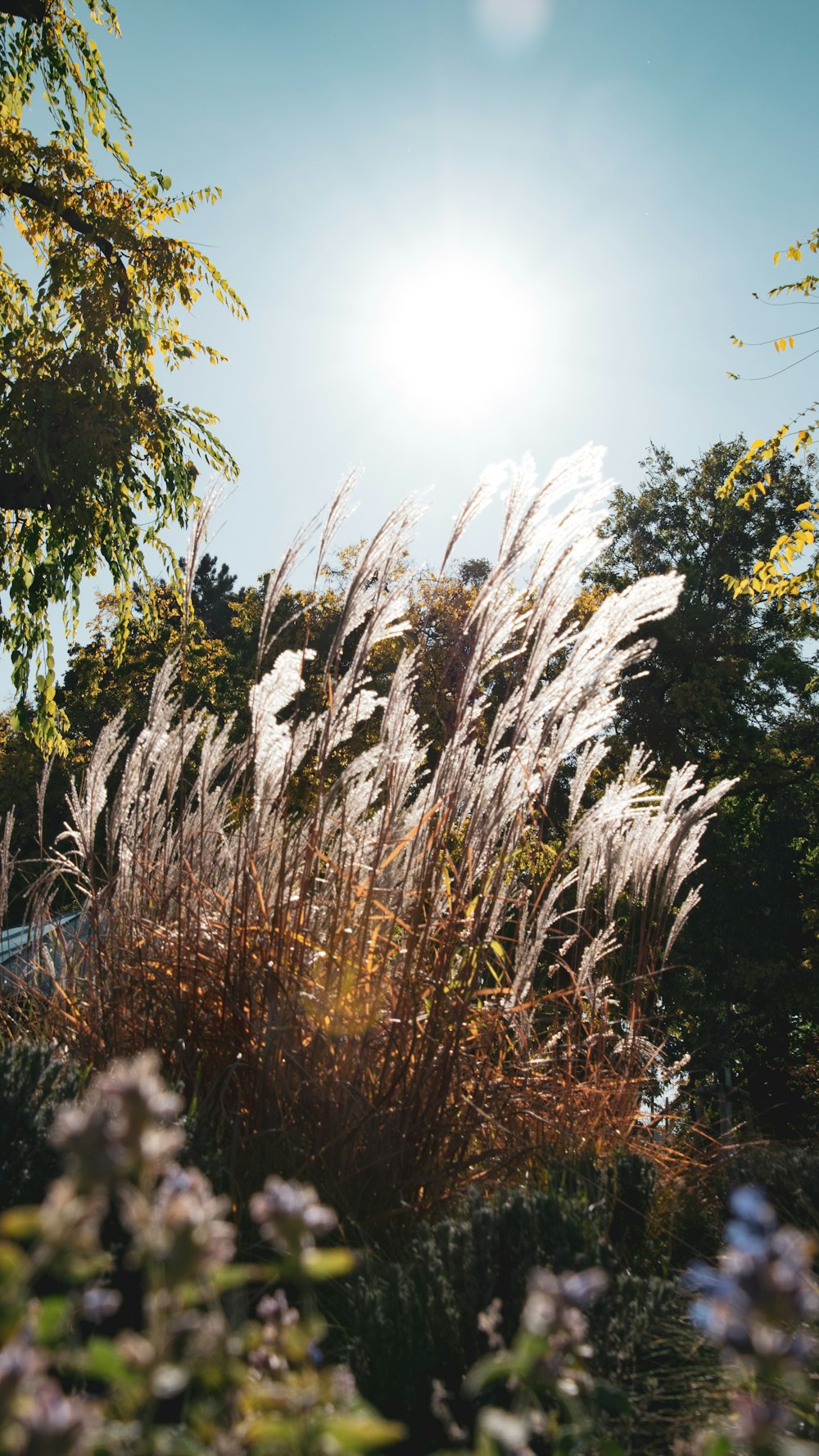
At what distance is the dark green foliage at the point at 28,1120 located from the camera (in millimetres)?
1672

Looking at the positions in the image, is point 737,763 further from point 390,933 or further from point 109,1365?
point 109,1365

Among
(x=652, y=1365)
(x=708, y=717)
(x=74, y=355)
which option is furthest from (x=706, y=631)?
(x=652, y=1365)

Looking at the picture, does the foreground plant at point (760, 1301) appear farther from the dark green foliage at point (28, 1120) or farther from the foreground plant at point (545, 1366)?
the dark green foliage at point (28, 1120)

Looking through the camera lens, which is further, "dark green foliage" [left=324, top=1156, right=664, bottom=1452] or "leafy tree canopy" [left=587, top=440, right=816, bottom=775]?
"leafy tree canopy" [left=587, top=440, right=816, bottom=775]

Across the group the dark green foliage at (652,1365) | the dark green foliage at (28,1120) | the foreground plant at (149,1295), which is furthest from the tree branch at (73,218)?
the foreground plant at (149,1295)

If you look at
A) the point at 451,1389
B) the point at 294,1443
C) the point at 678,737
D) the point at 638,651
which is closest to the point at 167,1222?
the point at 294,1443

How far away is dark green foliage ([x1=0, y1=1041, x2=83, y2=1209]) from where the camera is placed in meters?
1.67

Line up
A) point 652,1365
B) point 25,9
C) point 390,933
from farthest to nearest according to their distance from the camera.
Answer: point 25,9, point 390,933, point 652,1365

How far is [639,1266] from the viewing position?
2.00 m

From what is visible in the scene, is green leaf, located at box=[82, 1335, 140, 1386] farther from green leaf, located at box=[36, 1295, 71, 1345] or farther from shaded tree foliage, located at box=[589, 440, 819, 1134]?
shaded tree foliage, located at box=[589, 440, 819, 1134]

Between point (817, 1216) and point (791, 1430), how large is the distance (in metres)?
0.86

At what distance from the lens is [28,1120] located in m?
1.79

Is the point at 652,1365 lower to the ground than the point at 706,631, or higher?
lower

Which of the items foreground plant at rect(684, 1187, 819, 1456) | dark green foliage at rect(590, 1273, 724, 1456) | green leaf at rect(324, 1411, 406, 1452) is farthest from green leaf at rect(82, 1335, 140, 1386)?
dark green foliage at rect(590, 1273, 724, 1456)
